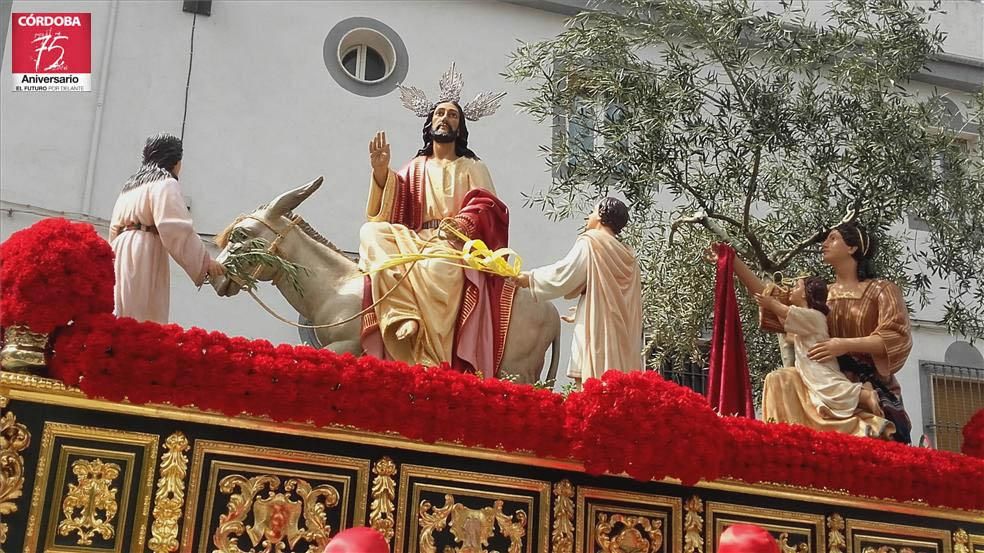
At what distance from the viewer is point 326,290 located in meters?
8.23

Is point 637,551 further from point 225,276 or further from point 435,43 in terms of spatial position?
point 435,43

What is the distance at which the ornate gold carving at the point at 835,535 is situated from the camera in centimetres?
750

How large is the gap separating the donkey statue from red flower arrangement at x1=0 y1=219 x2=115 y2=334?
1.97m

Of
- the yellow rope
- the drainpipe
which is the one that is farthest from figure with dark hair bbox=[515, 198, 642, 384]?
the drainpipe

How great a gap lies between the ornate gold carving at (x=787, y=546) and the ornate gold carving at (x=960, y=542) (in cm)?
135

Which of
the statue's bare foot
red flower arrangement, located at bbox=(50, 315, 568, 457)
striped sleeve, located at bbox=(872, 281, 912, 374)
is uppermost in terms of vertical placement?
striped sleeve, located at bbox=(872, 281, 912, 374)

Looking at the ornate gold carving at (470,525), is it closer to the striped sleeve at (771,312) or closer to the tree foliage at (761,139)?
the striped sleeve at (771,312)

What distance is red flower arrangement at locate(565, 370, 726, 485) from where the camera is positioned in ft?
22.0

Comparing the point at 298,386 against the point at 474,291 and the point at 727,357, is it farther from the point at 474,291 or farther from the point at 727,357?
the point at 727,357

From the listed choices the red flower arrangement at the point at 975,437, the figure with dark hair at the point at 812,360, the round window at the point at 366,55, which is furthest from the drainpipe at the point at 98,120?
the red flower arrangement at the point at 975,437

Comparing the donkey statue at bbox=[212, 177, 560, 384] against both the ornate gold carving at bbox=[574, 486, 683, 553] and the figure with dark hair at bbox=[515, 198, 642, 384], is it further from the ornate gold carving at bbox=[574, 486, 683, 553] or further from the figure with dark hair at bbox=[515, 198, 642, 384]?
the ornate gold carving at bbox=[574, 486, 683, 553]

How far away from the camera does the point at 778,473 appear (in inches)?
288

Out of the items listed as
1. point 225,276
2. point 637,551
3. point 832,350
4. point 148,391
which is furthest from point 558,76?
point 148,391

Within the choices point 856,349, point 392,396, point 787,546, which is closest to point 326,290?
point 392,396
